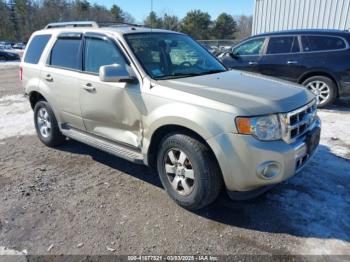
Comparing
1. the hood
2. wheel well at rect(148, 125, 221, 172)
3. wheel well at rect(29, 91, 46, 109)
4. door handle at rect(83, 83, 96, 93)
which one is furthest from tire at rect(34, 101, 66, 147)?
the hood

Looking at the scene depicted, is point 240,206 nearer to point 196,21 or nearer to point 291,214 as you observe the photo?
point 291,214

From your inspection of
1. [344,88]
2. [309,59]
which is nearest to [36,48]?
[309,59]

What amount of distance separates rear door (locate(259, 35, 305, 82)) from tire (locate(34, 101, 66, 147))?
529 cm

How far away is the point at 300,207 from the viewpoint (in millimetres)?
3430

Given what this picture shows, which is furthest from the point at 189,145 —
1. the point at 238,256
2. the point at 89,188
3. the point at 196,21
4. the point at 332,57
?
the point at 196,21

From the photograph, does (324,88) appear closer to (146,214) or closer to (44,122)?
(146,214)

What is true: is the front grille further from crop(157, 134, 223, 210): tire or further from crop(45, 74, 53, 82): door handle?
crop(45, 74, 53, 82): door handle

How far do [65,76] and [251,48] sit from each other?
5.49 meters

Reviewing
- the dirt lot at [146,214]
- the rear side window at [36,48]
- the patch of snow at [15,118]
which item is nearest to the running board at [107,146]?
the dirt lot at [146,214]

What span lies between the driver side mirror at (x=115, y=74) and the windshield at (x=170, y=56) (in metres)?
0.22

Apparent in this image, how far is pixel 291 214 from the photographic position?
10.9 feet

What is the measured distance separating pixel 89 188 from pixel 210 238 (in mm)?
1718

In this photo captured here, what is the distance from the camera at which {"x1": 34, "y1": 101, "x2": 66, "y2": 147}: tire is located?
5.02 meters

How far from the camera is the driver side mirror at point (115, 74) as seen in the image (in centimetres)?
341
